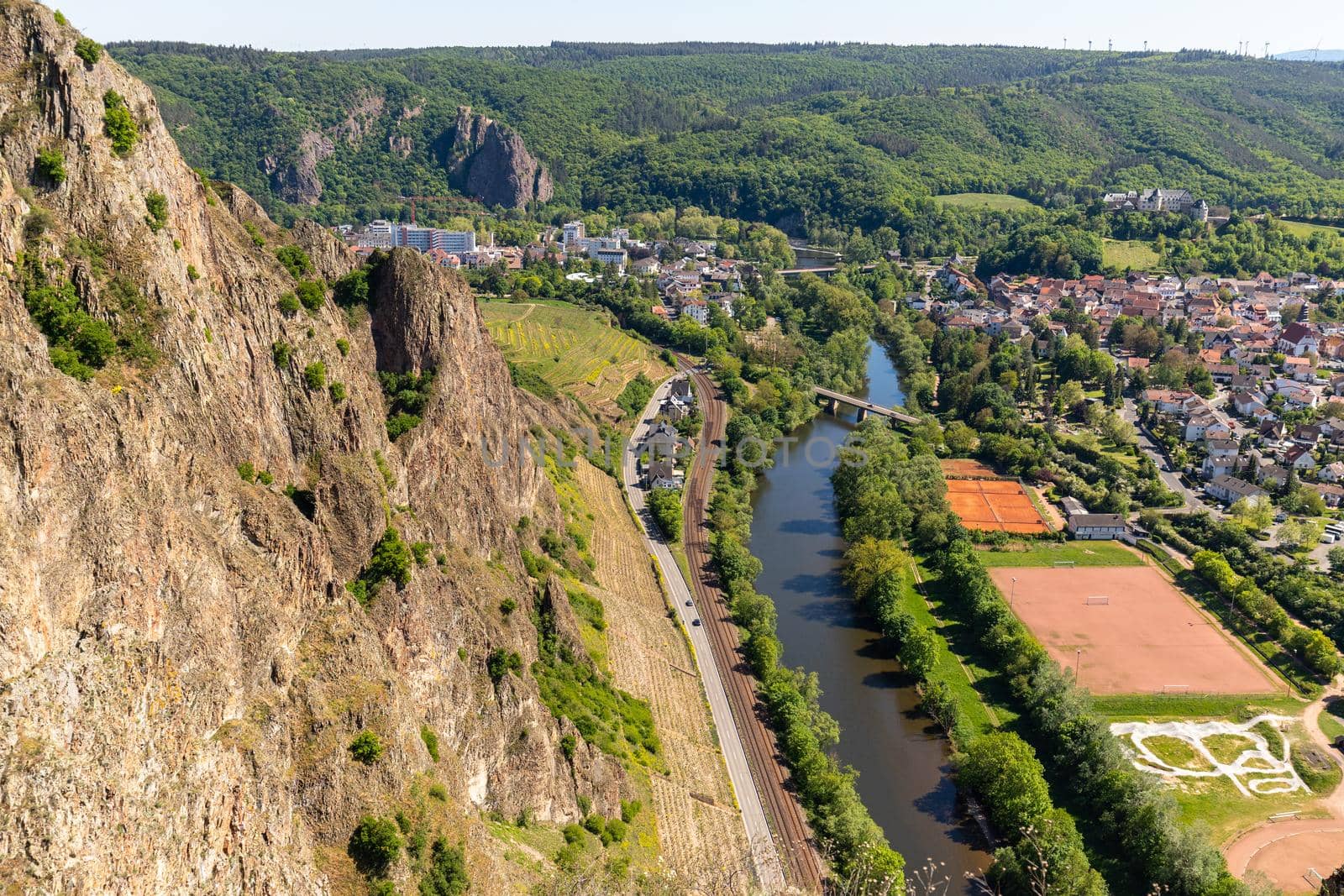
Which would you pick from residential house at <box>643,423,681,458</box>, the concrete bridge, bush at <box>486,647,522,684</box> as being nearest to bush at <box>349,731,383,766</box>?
bush at <box>486,647,522,684</box>

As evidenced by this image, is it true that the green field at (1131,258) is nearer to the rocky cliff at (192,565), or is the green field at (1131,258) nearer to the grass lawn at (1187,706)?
the grass lawn at (1187,706)

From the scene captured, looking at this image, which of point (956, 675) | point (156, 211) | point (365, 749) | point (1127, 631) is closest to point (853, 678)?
point (956, 675)

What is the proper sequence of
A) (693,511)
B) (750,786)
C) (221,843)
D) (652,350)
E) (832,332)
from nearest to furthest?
(221,843), (750,786), (693,511), (652,350), (832,332)

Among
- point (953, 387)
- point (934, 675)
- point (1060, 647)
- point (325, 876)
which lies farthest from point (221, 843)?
point (953, 387)

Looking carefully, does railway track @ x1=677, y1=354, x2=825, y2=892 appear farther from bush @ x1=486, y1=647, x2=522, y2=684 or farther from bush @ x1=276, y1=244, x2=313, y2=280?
bush @ x1=276, y1=244, x2=313, y2=280

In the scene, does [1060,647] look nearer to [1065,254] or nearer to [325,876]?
[325,876]

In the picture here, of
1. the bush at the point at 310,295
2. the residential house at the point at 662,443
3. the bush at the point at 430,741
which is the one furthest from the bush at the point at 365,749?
the residential house at the point at 662,443
